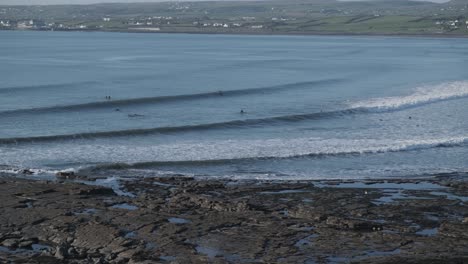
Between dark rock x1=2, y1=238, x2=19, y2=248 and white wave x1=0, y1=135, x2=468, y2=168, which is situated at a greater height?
dark rock x1=2, y1=238, x2=19, y2=248

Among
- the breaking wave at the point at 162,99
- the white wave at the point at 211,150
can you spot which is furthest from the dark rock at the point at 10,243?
the breaking wave at the point at 162,99

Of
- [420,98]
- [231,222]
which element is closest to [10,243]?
[231,222]

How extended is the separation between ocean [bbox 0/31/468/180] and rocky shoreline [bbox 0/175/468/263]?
2.91 meters

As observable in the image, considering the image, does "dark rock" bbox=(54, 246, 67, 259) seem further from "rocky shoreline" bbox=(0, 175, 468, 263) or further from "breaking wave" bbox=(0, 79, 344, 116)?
"breaking wave" bbox=(0, 79, 344, 116)

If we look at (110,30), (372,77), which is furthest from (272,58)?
(110,30)

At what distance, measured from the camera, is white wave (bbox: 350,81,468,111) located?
137ft

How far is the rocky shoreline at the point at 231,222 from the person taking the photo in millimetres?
15586

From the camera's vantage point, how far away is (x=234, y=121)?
35.7 m

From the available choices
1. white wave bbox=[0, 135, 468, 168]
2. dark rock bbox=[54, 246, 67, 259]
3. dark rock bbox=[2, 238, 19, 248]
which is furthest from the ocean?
dark rock bbox=[54, 246, 67, 259]

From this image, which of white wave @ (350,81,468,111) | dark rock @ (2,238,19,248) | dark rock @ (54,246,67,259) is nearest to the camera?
dark rock @ (54,246,67,259)

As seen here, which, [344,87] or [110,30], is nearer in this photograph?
[344,87]

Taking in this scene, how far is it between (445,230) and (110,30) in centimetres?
15894

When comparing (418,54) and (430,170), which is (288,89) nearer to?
(430,170)

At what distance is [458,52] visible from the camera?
3799 inches
